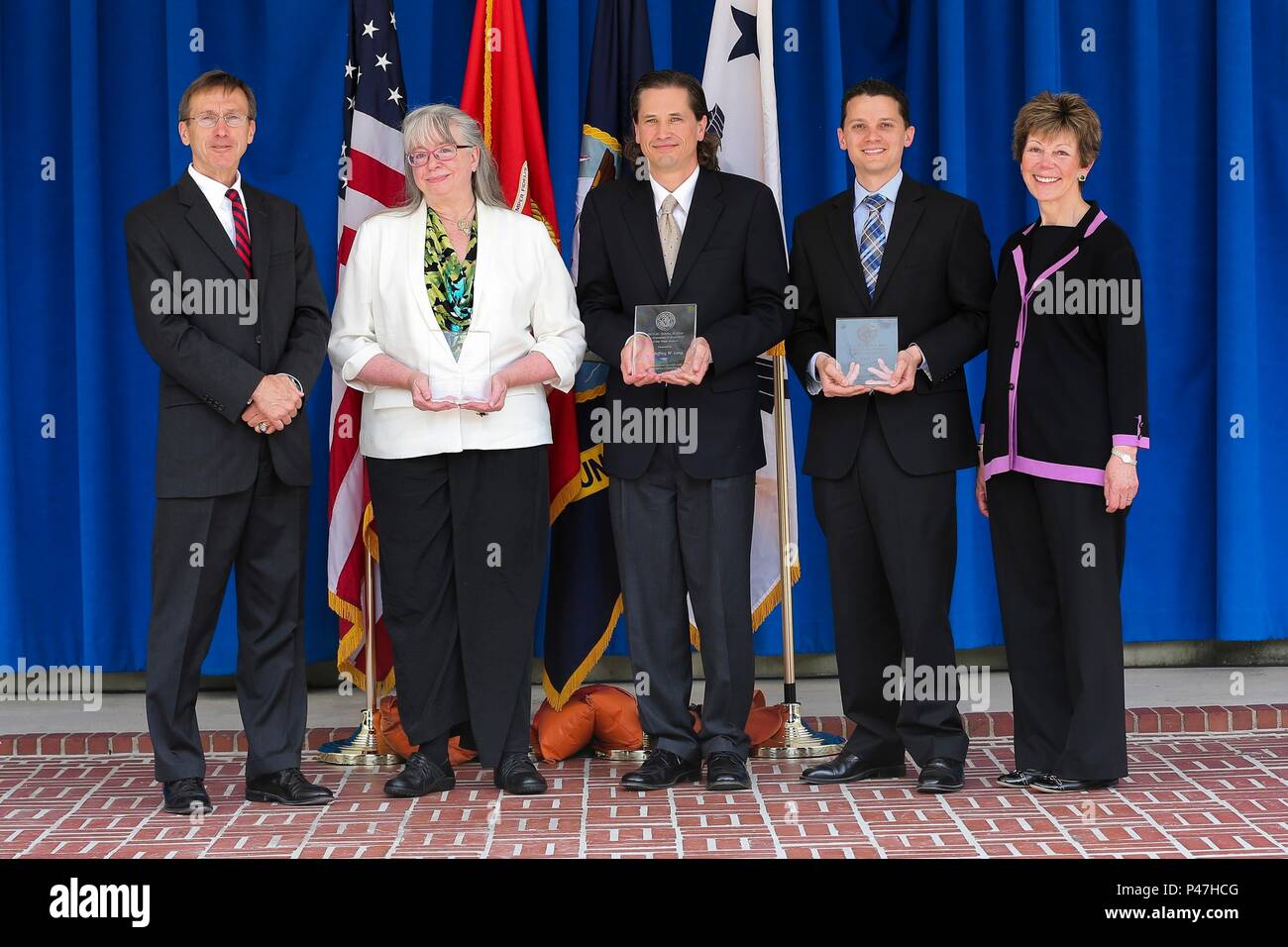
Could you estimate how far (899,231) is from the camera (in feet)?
14.6

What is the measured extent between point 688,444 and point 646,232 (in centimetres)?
70

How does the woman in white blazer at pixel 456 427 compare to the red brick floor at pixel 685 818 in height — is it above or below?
above

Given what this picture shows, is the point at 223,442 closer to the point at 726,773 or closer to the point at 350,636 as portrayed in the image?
the point at 350,636

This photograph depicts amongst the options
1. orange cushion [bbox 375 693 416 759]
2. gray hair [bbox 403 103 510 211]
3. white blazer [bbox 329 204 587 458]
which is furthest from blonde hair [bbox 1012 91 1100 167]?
orange cushion [bbox 375 693 416 759]

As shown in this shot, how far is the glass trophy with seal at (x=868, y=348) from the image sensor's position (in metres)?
4.30

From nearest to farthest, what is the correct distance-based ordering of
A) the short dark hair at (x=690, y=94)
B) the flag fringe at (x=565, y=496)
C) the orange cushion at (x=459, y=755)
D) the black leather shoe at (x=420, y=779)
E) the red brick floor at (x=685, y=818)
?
the red brick floor at (x=685, y=818) → the black leather shoe at (x=420, y=779) → the short dark hair at (x=690, y=94) → the orange cushion at (x=459, y=755) → the flag fringe at (x=565, y=496)

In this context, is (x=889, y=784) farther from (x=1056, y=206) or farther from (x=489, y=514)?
(x=1056, y=206)

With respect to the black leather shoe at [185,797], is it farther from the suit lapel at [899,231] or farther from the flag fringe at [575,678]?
the suit lapel at [899,231]

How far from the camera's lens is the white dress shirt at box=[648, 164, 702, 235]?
4594 mm

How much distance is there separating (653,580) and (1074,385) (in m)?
1.42

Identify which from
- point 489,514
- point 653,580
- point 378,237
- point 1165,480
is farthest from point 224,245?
point 1165,480

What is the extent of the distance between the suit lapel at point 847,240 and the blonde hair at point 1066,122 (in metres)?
0.58

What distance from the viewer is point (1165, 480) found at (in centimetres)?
632

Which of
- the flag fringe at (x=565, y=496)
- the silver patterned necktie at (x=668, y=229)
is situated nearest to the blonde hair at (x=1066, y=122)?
the silver patterned necktie at (x=668, y=229)
